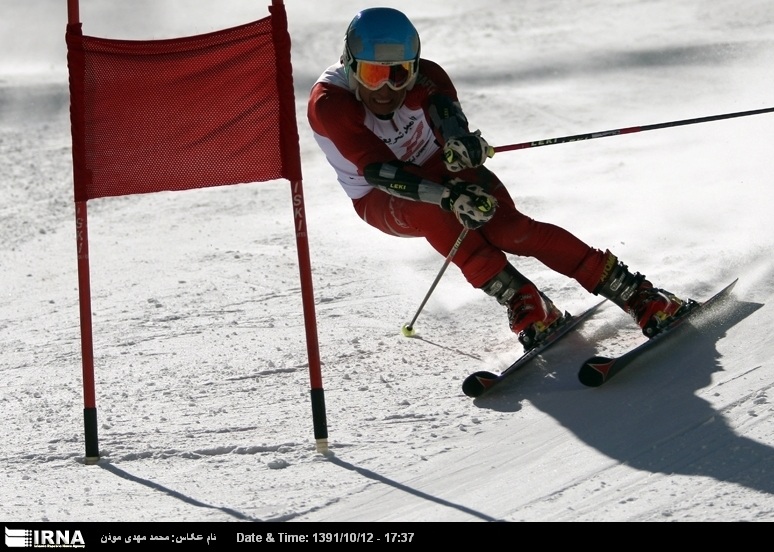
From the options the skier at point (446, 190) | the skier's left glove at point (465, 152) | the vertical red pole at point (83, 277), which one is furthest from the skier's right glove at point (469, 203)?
the vertical red pole at point (83, 277)

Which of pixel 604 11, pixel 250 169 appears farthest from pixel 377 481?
pixel 604 11

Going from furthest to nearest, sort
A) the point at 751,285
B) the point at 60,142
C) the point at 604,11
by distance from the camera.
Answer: the point at 604,11 → the point at 60,142 → the point at 751,285

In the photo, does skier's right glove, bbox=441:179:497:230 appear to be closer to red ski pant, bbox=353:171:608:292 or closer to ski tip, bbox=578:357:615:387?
red ski pant, bbox=353:171:608:292

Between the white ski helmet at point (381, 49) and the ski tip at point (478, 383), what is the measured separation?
157cm

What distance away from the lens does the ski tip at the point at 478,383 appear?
5457 millimetres

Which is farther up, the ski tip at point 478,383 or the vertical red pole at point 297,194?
the vertical red pole at point 297,194

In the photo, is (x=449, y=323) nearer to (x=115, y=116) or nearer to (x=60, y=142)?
(x=115, y=116)

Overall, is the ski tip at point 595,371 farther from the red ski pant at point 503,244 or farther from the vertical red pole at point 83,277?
the vertical red pole at point 83,277

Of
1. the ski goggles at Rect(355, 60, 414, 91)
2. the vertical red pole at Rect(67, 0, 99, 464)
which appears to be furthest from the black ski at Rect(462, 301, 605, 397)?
the vertical red pole at Rect(67, 0, 99, 464)

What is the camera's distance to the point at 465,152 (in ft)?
18.9

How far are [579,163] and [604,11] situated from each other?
6.62 m
